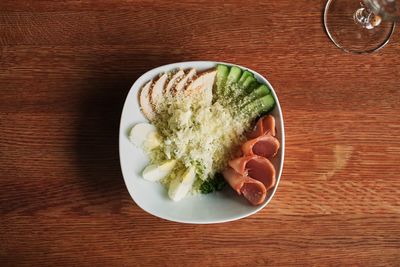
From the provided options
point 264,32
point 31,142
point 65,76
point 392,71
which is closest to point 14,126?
point 31,142

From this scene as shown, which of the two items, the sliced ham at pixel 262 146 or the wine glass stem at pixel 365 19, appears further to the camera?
the wine glass stem at pixel 365 19

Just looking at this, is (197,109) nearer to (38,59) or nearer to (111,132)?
(111,132)

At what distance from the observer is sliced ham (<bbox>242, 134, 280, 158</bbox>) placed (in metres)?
1.15

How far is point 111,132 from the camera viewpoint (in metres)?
1.30

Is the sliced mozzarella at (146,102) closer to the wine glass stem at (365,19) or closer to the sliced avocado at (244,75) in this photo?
the sliced avocado at (244,75)

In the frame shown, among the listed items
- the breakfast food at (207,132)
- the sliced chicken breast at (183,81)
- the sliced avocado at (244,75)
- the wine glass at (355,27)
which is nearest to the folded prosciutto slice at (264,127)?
the breakfast food at (207,132)

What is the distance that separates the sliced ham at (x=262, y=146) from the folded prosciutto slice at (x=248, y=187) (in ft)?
0.22

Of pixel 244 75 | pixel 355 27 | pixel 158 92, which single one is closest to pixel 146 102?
pixel 158 92

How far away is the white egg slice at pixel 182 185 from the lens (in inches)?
45.6

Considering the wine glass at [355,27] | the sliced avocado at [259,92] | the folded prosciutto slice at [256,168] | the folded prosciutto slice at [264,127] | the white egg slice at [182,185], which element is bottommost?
the white egg slice at [182,185]

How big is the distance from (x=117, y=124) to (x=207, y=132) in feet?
0.94

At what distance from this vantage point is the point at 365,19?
1.36 metres

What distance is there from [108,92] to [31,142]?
260mm

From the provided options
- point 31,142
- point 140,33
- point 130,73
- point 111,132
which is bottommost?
point 31,142
